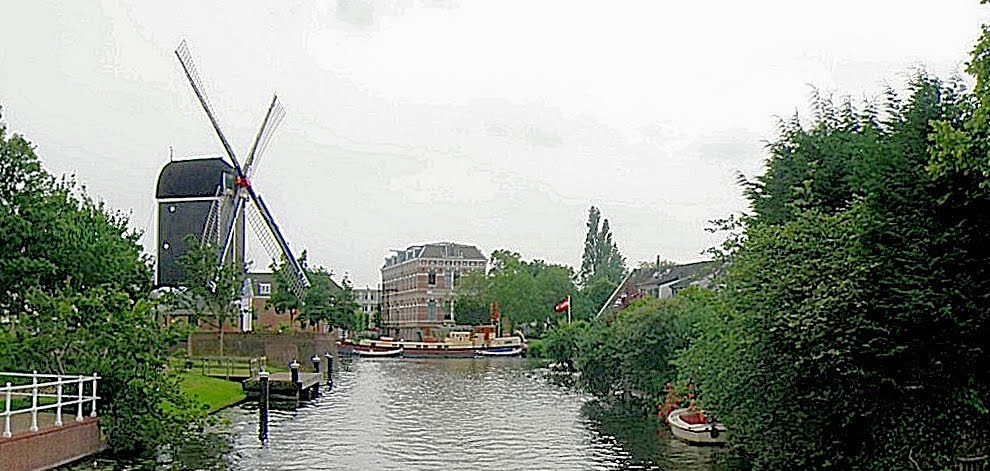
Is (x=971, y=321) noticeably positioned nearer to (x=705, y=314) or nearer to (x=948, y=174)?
(x=948, y=174)

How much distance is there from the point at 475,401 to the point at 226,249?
28848mm

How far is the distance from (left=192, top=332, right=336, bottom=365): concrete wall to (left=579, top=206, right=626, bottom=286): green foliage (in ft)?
223

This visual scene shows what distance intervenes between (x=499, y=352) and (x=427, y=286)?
36128 millimetres

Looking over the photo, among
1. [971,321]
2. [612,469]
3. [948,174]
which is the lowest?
[612,469]

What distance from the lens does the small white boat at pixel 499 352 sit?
305 feet

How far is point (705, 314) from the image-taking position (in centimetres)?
2311

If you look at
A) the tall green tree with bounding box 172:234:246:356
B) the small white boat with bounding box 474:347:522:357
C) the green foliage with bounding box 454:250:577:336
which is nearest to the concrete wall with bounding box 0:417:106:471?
the tall green tree with bounding box 172:234:246:356

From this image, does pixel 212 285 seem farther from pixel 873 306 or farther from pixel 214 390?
pixel 873 306

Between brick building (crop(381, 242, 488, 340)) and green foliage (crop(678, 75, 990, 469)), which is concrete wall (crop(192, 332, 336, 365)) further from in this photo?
brick building (crop(381, 242, 488, 340))

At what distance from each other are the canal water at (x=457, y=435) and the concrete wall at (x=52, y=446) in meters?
2.63

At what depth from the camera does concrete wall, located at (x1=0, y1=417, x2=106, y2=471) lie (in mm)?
17656

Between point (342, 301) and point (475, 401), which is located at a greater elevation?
point (342, 301)

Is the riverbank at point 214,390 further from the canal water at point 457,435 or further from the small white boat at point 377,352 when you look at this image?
the small white boat at point 377,352

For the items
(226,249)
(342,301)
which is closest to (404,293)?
(342,301)
